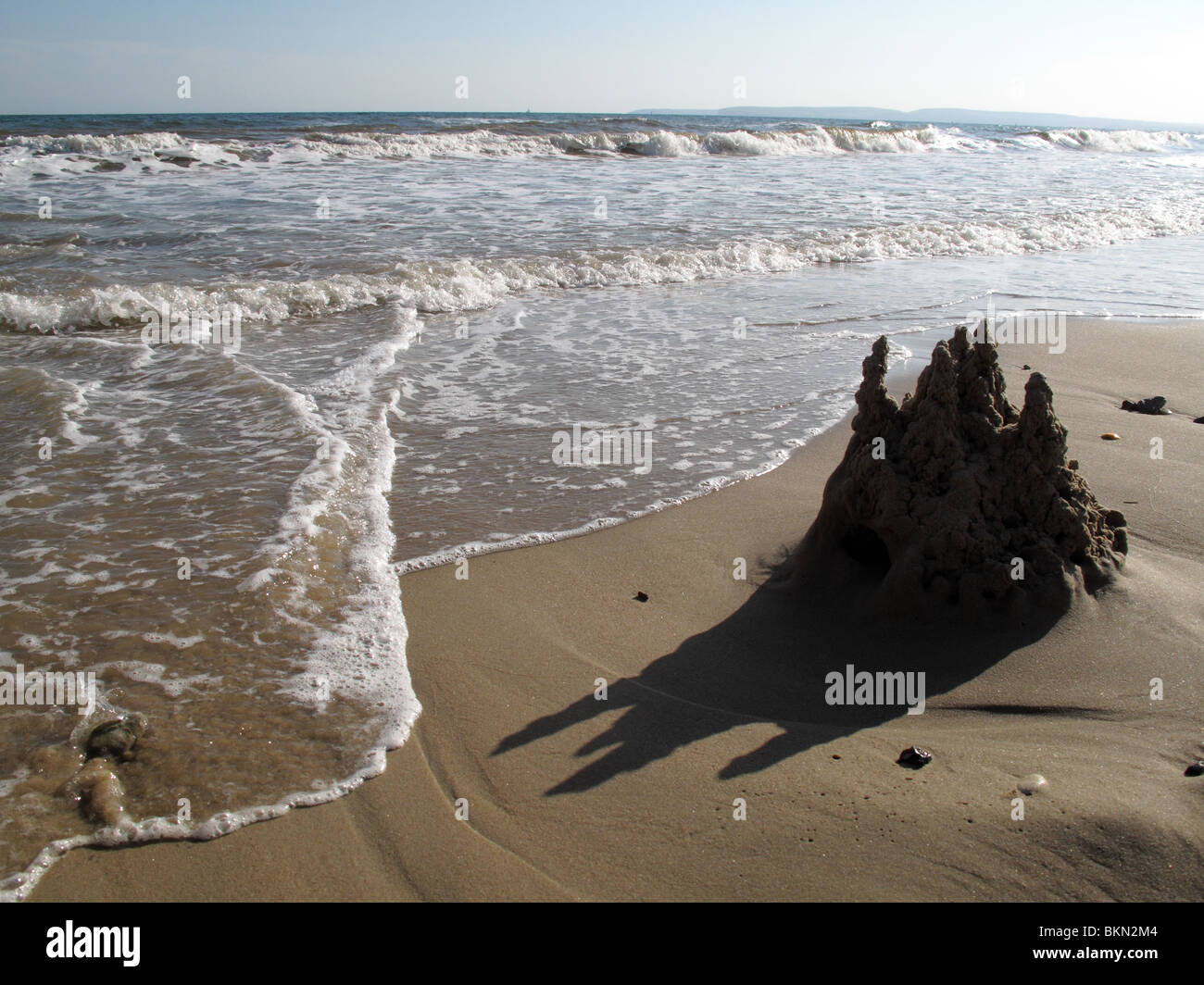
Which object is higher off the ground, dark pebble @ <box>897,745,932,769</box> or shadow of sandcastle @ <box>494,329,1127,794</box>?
shadow of sandcastle @ <box>494,329,1127,794</box>

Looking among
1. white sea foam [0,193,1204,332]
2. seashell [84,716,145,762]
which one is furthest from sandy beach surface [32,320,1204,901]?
white sea foam [0,193,1204,332]

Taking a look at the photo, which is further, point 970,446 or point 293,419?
point 293,419

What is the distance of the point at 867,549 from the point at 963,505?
0.47m

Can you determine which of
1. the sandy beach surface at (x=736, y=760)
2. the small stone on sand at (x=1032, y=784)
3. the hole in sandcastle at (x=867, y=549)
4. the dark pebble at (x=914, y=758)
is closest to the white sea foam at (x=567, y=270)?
the sandy beach surface at (x=736, y=760)

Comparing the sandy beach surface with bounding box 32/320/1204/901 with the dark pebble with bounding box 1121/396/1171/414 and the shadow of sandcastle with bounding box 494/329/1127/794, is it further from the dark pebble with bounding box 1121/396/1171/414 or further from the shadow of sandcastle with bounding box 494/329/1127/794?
the dark pebble with bounding box 1121/396/1171/414

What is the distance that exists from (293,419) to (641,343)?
3.49 m

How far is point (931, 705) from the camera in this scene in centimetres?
299

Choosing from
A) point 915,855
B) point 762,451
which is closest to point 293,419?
point 762,451

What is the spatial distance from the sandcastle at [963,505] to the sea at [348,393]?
150cm

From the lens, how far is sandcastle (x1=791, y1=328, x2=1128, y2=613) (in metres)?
3.25

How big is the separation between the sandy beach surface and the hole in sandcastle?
29 centimetres

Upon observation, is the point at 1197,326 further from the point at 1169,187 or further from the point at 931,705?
the point at 1169,187

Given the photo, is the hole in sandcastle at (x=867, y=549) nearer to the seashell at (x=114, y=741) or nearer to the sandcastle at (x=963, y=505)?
the sandcastle at (x=963, y=505)

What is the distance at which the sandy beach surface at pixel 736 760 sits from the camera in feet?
7.68
